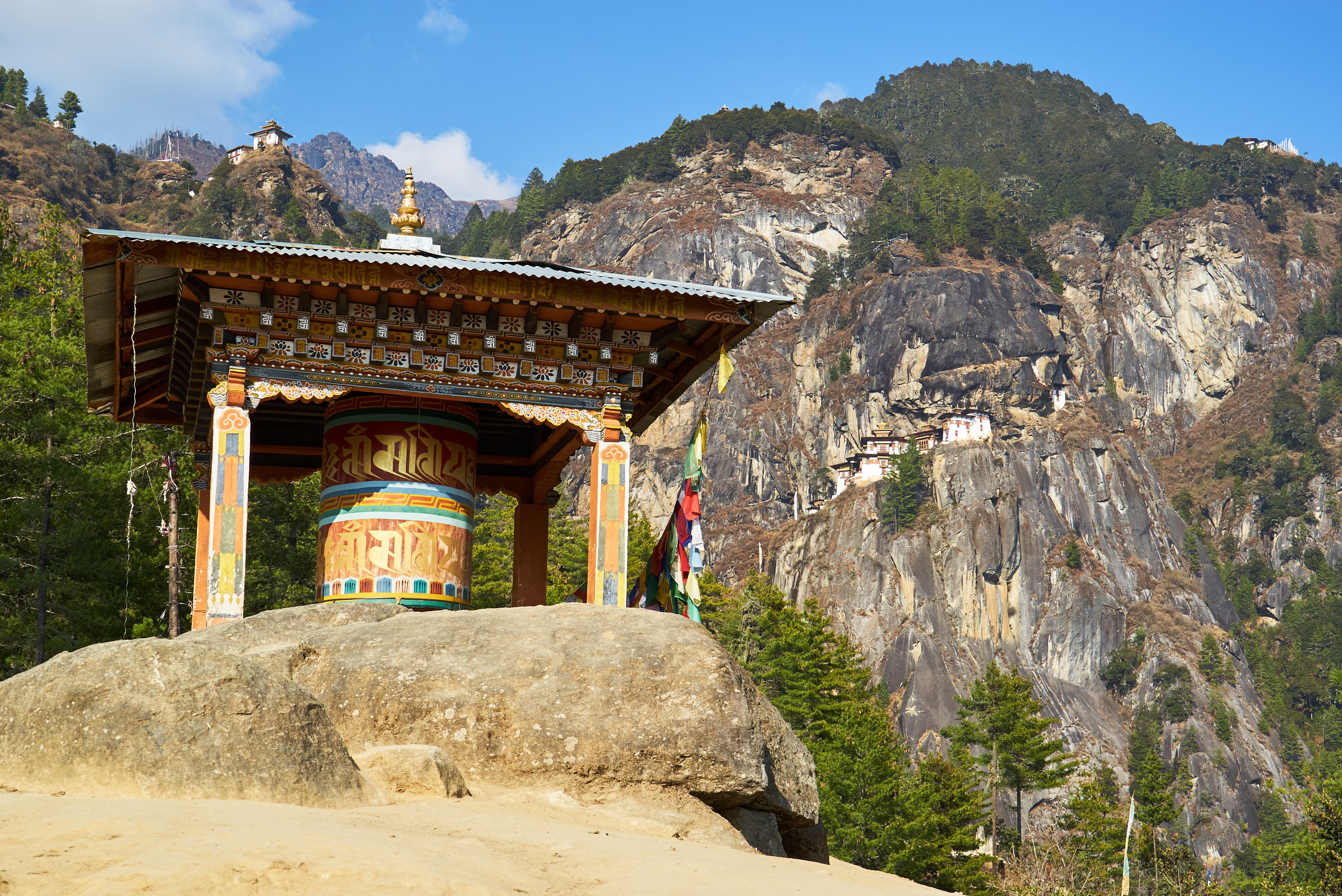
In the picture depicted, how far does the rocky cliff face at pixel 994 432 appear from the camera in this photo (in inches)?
4614

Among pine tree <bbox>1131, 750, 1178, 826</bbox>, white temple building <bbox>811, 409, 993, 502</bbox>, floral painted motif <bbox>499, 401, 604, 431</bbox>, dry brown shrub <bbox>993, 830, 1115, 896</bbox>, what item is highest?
white temple building <bbox>811, 409, 993, 502</bbox>

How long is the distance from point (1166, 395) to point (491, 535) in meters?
136

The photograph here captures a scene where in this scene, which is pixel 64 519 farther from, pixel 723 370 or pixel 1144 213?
pixel 1144 213

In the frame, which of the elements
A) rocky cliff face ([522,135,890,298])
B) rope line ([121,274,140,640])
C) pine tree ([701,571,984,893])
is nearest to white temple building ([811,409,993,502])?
rocky cliff face ([522,135,890,298])

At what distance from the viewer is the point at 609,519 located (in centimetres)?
1627

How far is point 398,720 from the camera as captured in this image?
32.7ft

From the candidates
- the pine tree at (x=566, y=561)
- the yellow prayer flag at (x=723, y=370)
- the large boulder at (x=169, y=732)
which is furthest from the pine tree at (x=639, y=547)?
the large boulder at (x=169, y=732)

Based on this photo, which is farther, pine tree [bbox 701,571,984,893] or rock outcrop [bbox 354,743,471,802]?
pine tree [bbox 701,571,984,893]

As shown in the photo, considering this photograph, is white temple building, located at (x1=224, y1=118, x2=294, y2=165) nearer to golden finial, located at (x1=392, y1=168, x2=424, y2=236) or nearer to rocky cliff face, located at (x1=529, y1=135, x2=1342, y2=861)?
rocky cliff face, located at (x1=529, y1=135, x2=1342, y2=861)

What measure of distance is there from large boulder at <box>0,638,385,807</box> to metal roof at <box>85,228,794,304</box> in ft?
23.4

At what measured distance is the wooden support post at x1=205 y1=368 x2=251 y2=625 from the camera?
14641 millimetres

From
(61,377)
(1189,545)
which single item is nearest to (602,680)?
(61,377)

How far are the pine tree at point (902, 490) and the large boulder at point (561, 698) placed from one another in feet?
382

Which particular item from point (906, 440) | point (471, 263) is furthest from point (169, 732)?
point (906, 440)
